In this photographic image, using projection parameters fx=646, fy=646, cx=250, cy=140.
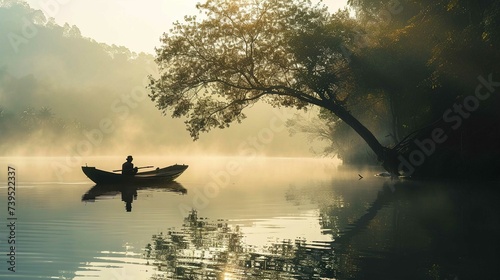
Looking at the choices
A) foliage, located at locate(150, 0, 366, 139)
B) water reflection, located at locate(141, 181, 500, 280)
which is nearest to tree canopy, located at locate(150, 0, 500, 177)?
foliage, located at locate(150, 0, 366, 139)

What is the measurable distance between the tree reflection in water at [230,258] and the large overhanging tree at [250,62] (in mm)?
26580

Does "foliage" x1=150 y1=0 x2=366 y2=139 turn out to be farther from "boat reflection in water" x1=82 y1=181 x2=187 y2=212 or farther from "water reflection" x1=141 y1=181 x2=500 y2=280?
"water reflection" x1=141 y1=181 x2=500 y2=280

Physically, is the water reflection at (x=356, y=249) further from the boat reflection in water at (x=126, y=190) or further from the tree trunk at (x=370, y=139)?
the tree trunk at (x=370, y=139)

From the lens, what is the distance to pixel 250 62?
43844 millimetres

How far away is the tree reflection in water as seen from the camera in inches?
484

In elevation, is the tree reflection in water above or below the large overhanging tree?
below

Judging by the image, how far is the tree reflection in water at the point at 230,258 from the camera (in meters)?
12.3

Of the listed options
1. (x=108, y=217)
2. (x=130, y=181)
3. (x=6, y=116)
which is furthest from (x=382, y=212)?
(x=6, y=116)

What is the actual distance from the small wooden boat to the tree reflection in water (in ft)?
67.0

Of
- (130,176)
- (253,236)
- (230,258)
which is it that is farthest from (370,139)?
(230,258)

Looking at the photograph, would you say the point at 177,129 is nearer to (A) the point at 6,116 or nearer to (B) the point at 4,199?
(A) the point at 6,116

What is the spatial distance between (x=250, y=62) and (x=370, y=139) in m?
10.0

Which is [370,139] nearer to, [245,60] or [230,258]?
[245,60]

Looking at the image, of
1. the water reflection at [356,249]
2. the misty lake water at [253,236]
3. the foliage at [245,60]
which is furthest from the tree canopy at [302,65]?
the water reflection at [356,249]
